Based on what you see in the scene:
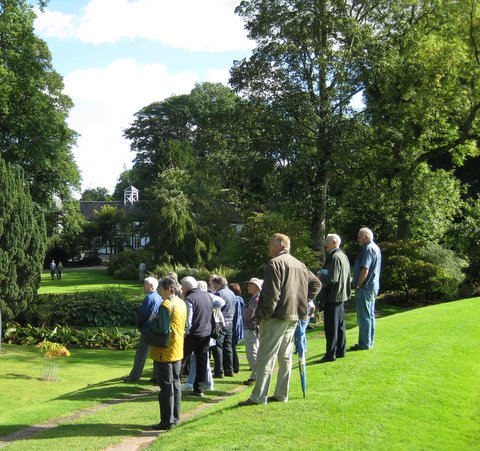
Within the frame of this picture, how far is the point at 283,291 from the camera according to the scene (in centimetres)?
714

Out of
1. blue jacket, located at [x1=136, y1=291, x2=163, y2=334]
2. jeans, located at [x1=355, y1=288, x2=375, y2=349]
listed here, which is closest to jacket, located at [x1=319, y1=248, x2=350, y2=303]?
jeans, located at [x1=355, y1=288, x2=375, y2=349]

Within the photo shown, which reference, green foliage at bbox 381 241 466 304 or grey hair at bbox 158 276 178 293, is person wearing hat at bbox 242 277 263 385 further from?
green foliage at bbox 381 241 466 304

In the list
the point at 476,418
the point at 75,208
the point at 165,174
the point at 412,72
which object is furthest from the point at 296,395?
the point at 165,174

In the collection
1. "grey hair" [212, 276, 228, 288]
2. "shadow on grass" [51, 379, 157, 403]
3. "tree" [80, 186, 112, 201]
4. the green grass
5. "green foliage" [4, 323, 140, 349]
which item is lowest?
"green foliage" [4, 323, 140, 349]

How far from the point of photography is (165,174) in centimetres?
4859

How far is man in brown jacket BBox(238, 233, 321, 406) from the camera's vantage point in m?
7.08

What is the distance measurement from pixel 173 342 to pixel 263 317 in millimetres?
1249

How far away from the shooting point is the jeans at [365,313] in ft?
33.4

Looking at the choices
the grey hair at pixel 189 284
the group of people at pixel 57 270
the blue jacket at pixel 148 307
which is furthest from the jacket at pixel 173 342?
the group of people at pixel 57 270

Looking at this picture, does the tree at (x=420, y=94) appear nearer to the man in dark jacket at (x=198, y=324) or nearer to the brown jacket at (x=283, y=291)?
the man in dark jacket at (x=198, y=324)

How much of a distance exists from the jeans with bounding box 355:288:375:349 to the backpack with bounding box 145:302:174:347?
3.84 m

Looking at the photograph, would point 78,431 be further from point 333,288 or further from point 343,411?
point 333,288

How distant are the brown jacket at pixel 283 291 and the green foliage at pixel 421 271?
19725 millimetres

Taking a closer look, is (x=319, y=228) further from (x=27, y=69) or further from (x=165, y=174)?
(x=165, y=174)
